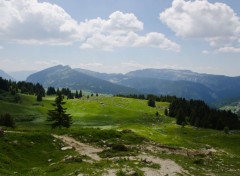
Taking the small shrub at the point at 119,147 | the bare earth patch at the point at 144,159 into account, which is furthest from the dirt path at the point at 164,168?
the small shrub at the point at 119,147

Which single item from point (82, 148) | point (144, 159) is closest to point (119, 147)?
point (82, 148)

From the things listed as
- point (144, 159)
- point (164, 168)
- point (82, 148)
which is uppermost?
point (82, 148)

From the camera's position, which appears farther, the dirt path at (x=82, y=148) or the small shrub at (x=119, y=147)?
the small shrub at (x=119, y=147)

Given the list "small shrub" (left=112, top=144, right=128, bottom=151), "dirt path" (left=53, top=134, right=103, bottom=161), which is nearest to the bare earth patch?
"dirt path" (left=53, top=134, right=103, bottom=161)

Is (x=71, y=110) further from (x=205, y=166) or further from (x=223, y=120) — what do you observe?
(x=205, y=166)

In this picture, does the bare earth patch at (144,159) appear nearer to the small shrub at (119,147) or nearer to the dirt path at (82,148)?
the dirt path at (82,148)

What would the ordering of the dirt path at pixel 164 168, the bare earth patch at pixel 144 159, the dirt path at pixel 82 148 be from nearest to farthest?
the dirt path at pixel 164 168, the bare earth patch at pixel 144 159, the dirt path at pixel 82 148

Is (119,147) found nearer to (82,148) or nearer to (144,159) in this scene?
(82,148)

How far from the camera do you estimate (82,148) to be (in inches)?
1780

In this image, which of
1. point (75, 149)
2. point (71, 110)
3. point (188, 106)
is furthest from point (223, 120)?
point (75, 149)

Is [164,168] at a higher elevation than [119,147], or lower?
lower

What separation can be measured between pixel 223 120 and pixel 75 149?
14031cm

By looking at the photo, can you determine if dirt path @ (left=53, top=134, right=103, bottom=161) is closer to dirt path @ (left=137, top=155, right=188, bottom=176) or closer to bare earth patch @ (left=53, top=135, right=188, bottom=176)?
bare earth patch @ (left=53, top=135, right=188, bottom=176)

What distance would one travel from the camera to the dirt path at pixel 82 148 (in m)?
41.3
